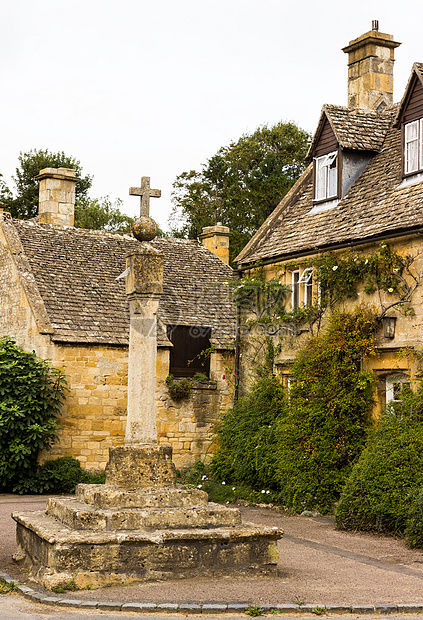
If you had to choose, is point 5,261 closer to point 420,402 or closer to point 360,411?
point 360,411

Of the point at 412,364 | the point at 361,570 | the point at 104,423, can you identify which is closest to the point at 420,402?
the point at 412,364

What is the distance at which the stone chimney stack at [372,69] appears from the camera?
19703 millimetres

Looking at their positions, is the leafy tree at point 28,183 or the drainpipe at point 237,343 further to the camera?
the leafy tree at point 28,183

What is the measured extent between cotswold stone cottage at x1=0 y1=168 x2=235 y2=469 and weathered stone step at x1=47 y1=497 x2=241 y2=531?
382 inches

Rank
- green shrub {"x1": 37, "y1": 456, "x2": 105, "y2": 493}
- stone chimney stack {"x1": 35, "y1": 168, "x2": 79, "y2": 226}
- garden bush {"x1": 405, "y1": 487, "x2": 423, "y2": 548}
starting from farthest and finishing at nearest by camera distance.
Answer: stone chimney stack {"x1": 35, "y1": 168, "x2": 79, "y2": 226}
green shrub {"x1": 37, "y1": 456, "x2": 105, "y2": 493}
garden bush {"x1": 405, "y1": 487, "x2": 423, "y2": 548}

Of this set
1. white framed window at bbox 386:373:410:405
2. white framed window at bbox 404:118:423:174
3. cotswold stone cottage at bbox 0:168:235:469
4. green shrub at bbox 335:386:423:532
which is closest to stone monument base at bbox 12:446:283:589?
green shrub at bbox 335:386:423:532

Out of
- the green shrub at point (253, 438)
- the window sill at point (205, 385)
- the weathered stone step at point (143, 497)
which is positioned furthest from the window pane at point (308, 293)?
the weathered stone step at point (143, 497)

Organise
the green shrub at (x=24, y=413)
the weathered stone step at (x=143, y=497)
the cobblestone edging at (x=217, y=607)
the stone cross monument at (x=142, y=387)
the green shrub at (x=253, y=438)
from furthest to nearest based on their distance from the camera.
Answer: the green shrub at (x=24, y=413), the green shrub at (x=253, y=438), the stone cross monument at (x=142, y=387), the weathered stone step at (x=143, y=497), the cobblestone edging at (x=217, y=607)

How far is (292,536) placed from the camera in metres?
12.1

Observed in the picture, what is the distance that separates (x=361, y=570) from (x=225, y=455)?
28.5ft

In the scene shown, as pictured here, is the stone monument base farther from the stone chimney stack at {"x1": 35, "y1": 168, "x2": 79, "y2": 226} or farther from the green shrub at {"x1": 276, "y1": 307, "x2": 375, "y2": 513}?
the stone chimney stack at {"x1": 35, "y1": 168, "x2": 79, "y2": 226}

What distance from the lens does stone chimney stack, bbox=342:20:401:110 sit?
19703 millimetres

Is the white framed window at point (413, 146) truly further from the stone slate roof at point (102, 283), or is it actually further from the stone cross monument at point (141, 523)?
the stone cross monument at point (141, 523)

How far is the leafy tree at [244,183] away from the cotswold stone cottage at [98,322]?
1303cm
